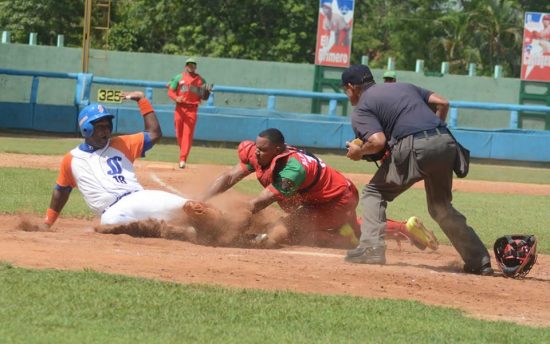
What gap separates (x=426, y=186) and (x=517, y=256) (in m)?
0.93

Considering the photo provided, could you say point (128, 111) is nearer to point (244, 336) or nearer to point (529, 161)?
point (529, 161)

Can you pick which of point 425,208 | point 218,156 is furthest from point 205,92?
point 425,208

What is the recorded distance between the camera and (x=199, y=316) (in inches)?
233

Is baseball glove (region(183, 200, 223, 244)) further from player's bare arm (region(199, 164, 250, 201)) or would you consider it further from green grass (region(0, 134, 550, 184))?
green grass (region(0, 134, 550, 184))

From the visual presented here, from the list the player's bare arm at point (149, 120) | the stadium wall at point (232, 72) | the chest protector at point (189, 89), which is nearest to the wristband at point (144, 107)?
the player's bare arm at point (149, 120)

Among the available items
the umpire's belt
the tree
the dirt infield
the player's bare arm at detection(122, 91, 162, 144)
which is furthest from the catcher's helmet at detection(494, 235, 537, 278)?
the tree

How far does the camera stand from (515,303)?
285 inches

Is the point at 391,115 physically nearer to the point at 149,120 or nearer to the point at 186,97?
the point at 149,120

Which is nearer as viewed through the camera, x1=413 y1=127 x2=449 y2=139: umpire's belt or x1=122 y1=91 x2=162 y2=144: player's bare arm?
x1=413 y1=127 x2=449 y2=139: umpire's belt

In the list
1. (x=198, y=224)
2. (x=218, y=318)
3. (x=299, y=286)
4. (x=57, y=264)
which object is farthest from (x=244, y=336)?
(x=198, y=224)

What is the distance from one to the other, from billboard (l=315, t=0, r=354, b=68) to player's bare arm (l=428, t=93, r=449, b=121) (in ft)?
72.4

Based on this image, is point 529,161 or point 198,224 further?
point 529,161

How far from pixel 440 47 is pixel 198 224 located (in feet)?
138

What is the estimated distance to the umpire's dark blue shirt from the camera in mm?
8211
